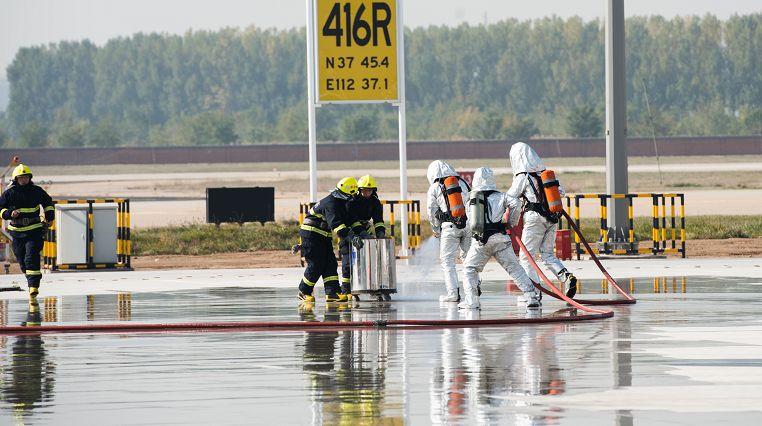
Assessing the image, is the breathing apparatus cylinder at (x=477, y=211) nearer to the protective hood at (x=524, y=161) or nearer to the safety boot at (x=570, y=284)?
the protective hood at (x=524, y=161)

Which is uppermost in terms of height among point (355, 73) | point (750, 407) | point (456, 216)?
point (355, 73)

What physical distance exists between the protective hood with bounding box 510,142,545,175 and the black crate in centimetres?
2031

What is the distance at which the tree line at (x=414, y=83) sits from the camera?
14662cm

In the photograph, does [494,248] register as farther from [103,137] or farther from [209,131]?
[103,137]

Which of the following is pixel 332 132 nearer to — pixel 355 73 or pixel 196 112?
pixel 196 112

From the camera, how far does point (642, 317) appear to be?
17.8m

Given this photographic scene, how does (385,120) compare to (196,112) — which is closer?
(385,120)

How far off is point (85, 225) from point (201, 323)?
32.7ft

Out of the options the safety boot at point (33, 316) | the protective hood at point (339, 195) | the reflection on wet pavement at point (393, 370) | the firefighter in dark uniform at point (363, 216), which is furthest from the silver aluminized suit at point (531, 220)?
the safety boot at point (33, 316)

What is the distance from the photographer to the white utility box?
26906 millimetres

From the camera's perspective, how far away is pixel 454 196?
762 inches

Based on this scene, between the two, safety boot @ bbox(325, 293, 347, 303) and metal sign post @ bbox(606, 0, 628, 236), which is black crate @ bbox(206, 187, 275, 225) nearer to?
metal sign post @ bbox(606, 0, 628, 236)

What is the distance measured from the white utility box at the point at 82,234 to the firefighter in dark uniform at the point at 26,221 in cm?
482

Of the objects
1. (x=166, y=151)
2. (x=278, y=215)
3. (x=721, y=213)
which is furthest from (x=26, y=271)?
(x=166, y=151)
